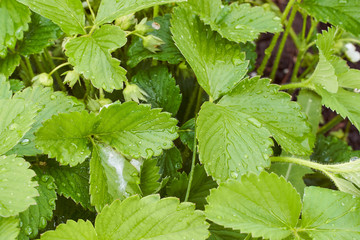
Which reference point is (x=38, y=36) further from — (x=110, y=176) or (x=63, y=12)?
(x=110, y=176)

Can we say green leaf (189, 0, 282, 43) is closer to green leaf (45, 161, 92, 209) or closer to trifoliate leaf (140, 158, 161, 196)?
trifoliate leaf (140, 158, 161, 196)

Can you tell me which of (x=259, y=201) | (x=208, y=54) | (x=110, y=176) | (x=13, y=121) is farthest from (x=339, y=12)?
(x=13, y=121)

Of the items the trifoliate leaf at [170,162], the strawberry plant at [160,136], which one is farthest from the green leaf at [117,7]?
the trifoliate leaf at [170,162]

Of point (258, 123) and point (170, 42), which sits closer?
point (258, 123)

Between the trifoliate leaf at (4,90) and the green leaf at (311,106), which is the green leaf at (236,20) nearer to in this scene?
the green leaf at (311,106)

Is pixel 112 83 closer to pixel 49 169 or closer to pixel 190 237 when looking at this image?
pixel 49 169

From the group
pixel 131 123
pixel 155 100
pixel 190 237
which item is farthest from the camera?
pixel 155 100

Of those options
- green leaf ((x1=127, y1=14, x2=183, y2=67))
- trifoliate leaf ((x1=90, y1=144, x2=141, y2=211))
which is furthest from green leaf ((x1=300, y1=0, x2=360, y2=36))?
trifoliate leaf ((x1=90, y1=144, x2=141, y2=211))

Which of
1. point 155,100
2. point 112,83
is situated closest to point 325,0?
point 155,100
